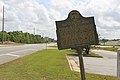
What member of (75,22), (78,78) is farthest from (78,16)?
(78,78)

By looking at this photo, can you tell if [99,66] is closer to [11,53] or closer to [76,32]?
[76,32]

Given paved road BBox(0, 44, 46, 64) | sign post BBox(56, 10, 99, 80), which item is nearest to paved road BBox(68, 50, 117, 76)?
paved road BBox(0, 44, 46, 64)

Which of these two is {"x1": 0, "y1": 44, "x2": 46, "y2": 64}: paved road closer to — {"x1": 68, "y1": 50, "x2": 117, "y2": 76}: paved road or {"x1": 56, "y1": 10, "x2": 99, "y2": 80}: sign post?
{"x1": 68, "y1": 50, "x2": 117, "y2": 76}: paved road

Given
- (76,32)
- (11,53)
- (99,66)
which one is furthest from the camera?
(11,53)

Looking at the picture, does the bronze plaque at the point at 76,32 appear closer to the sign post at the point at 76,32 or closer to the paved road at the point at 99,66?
the sign post at the point at 76,32

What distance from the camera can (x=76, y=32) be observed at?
30.1ft

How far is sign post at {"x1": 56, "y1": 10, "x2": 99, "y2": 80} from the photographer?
9.15m

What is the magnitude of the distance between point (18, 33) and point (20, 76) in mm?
106541

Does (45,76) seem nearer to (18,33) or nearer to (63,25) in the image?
(63,25)

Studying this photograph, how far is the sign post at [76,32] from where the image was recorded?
A: 9148 millimetres

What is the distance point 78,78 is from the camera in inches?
470

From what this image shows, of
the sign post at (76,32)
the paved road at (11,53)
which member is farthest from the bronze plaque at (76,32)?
the paved road at (11,53)

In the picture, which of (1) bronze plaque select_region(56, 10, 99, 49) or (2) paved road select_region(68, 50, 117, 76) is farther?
(2) paved road select_region(68, 50, 117, 76)

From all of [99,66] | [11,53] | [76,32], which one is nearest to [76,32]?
[76,32]
